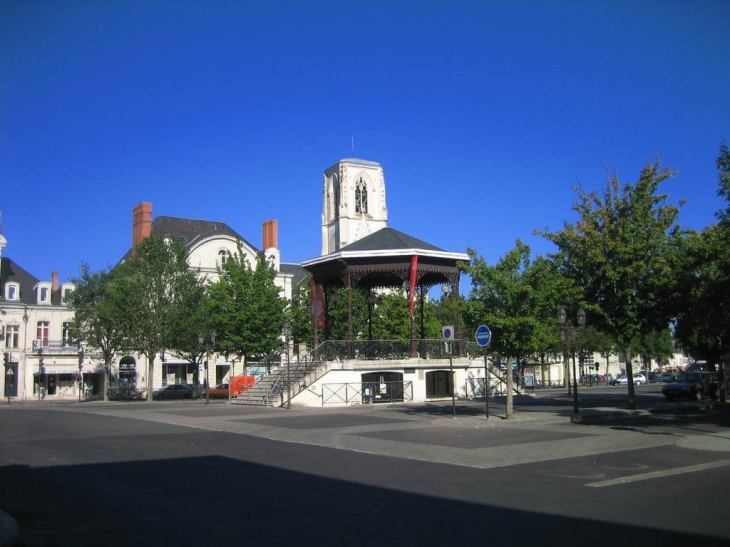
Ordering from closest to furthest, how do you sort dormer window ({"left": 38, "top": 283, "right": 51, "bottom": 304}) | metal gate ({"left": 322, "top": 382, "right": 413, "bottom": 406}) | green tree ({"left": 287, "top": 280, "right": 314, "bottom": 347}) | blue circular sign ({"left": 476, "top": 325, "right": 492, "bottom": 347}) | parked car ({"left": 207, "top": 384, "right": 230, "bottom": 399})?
1. blue circular sign ({"left": 476, "top": 325, "right": 492, "bottom": 347})
2. metal gate ({"left": 322, "top": 382, "right": 413, "bottom": 406})
3. green tree ({"left": 287, "top": 280, "right": 314, "bottom": 347})
4. parked car ({"left": 207, "top": 384, "right": 230, "bottom": 399})
5. dormer window ({"left": 38, "top": 283, "right": 51, "bottom": 304})

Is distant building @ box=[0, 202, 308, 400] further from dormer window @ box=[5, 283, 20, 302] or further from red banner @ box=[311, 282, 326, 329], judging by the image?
red banner @ box=[311, 282, 326, 329]

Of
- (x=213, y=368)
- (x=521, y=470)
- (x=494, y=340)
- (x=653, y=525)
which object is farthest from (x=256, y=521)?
(x=213, y=368)

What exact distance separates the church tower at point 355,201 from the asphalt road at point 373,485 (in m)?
75.9

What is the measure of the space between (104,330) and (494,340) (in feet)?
110

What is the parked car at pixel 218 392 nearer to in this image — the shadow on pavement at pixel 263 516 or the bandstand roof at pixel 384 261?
the bandstand roof at pixel 384 261

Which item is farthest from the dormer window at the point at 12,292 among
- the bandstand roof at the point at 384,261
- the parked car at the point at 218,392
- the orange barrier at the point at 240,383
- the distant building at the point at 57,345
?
the bandstand roof at the point at 384,261

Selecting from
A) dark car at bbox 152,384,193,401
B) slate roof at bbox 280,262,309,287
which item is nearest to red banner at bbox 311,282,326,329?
dark car at bbox 152,384,193,401

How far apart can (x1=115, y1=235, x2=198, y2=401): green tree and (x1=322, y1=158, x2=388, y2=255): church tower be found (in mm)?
45472

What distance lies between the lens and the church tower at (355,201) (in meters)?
95.7

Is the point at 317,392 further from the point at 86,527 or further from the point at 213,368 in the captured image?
the point at 213,368

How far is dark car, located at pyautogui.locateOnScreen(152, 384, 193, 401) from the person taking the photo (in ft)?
174

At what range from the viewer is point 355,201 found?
97.2 metres

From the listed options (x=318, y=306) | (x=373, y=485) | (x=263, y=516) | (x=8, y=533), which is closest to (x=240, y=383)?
(x=318, y=306)

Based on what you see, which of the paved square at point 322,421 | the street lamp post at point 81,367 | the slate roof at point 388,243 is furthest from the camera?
the street lamp post at point 81,367
